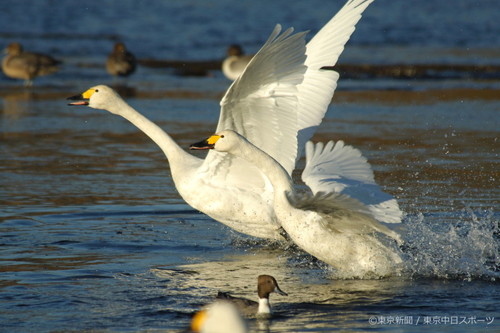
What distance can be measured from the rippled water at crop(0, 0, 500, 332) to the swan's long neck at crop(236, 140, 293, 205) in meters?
0.67

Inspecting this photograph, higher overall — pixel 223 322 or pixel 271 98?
pixel 271 98

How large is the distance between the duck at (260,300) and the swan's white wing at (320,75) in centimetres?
298

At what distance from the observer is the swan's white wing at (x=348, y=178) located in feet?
22.1

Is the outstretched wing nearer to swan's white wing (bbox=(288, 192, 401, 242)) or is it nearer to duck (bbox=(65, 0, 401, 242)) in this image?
duck (bbox=(65, 0, 401, 242))

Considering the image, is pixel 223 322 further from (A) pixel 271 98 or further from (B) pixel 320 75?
(B) pixel 320 75

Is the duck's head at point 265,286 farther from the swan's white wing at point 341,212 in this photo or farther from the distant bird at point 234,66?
the distant bird at point 234,66

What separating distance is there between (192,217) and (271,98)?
1734 millimetres

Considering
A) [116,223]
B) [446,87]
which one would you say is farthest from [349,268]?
[446,87]

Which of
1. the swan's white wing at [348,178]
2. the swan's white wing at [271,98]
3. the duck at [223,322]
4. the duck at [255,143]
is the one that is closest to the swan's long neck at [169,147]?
the duck at [255,143]

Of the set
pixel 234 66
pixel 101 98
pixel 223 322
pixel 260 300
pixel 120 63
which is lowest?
pixel 223 322

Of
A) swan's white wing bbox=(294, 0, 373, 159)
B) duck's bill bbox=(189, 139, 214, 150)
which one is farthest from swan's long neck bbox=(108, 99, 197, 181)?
swan's white wing bbox=(294, 0, 373, 159)

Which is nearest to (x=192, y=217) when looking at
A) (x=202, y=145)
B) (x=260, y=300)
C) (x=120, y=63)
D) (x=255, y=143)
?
(x=255, y=143)

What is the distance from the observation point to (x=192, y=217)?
8.48m

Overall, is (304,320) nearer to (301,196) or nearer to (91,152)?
(301,196)
